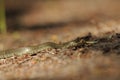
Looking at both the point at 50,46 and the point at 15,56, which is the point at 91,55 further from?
the point at 15,56

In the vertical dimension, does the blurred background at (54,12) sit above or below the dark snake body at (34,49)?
above

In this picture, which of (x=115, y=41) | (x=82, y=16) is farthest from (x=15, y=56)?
(x=82, y=16)

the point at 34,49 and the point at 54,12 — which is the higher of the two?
the point at 54,12

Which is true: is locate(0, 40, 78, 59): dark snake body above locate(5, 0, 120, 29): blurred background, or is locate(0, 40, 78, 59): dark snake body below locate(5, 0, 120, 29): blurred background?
below

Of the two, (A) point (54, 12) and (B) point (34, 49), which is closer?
Result: (B) point (34, 49)

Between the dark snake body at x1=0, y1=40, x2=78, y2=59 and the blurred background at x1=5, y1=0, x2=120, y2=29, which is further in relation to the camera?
the blurred background at x1=5, y1=0, x2=120, y2=29

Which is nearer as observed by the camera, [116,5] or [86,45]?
[86,45]

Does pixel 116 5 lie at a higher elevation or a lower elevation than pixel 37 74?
higher

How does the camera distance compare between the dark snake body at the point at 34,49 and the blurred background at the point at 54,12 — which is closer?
the dark snake body at the point at 34,49
